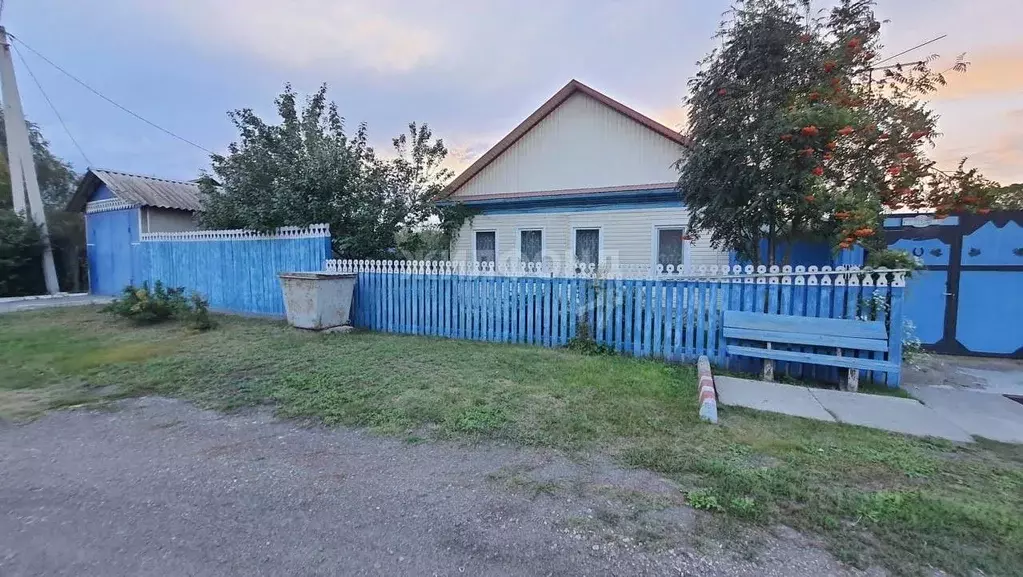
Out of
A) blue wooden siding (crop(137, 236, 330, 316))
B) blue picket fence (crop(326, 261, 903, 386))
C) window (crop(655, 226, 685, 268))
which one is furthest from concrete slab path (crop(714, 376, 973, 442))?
blue wooden siding (crop(137, 236, 330, 316))

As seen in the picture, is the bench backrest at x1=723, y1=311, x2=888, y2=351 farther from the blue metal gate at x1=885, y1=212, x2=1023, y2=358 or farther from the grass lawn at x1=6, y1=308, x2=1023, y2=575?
the blue metal gate at x1=885, y1=212, x2=1023, y2=358

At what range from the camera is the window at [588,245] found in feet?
36.0

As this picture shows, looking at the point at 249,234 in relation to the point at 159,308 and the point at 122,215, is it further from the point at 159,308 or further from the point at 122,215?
the point at 122,215

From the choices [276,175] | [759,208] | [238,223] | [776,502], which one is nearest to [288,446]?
[776,502]

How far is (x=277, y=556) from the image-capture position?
2.18m

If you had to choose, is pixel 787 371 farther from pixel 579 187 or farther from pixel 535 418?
pixel 579 187

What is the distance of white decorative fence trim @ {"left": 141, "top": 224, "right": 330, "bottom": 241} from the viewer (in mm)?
8883

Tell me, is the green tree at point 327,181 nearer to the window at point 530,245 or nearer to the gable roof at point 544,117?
the gable roof at point 544,117

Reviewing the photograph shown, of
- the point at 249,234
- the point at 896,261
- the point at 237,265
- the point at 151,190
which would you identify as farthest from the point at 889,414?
the point at 151,190

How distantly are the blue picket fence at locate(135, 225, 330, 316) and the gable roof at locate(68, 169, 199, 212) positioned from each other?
224 cm

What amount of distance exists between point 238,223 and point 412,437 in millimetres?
10130

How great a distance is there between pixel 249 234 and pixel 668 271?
9125 millimetres

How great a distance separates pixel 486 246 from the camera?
12.2 m

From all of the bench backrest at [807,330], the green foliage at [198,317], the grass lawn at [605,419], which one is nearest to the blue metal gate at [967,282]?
the bench backrest at [807,330]
